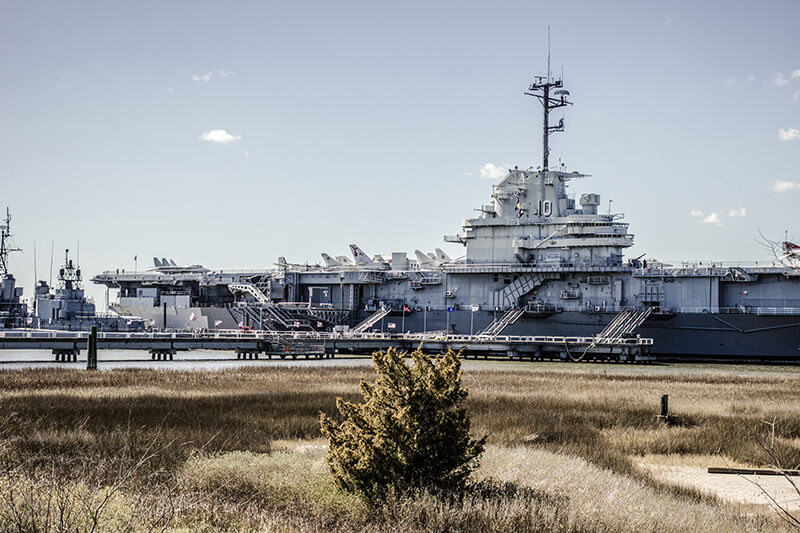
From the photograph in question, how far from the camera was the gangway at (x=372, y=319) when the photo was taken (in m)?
59.9

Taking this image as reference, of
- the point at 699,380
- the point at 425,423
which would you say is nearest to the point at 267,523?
the point at 425,423

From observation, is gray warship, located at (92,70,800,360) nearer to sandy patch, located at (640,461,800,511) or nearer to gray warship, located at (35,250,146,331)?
gray warship, located at (35,250,146,331)

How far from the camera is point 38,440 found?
1506cm

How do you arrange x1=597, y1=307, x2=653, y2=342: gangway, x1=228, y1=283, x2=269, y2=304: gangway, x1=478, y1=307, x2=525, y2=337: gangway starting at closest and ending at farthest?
1. x1=597, y1=307, x2=653, y2=342: gangway
2. x1=478, y1=307, x2=525, y2=337: gangway
3. x1=228, y1=283, x2=269, y2=304: gangway

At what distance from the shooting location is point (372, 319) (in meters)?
60.7

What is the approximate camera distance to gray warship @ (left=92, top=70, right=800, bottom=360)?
4838 centimetres

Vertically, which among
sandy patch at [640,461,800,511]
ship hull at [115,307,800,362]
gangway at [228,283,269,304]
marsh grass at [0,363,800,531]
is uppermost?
gangway at [228,283,269,304]

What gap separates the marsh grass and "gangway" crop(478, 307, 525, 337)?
21850 mm

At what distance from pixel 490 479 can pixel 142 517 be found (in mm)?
4788

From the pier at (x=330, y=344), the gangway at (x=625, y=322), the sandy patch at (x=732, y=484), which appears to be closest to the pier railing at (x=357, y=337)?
the pier at (x=330, y=344)

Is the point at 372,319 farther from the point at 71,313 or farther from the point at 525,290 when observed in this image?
the point at 71,313

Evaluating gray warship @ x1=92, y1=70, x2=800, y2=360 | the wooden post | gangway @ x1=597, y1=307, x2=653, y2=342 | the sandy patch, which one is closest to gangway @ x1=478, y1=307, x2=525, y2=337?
gray warship @ x1=92, y1=70, x2=800, y2=360

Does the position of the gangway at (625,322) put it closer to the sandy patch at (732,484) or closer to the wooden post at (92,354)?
the wooden post at (92,354)

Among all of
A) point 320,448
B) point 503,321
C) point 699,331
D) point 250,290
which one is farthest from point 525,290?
point 320,448
